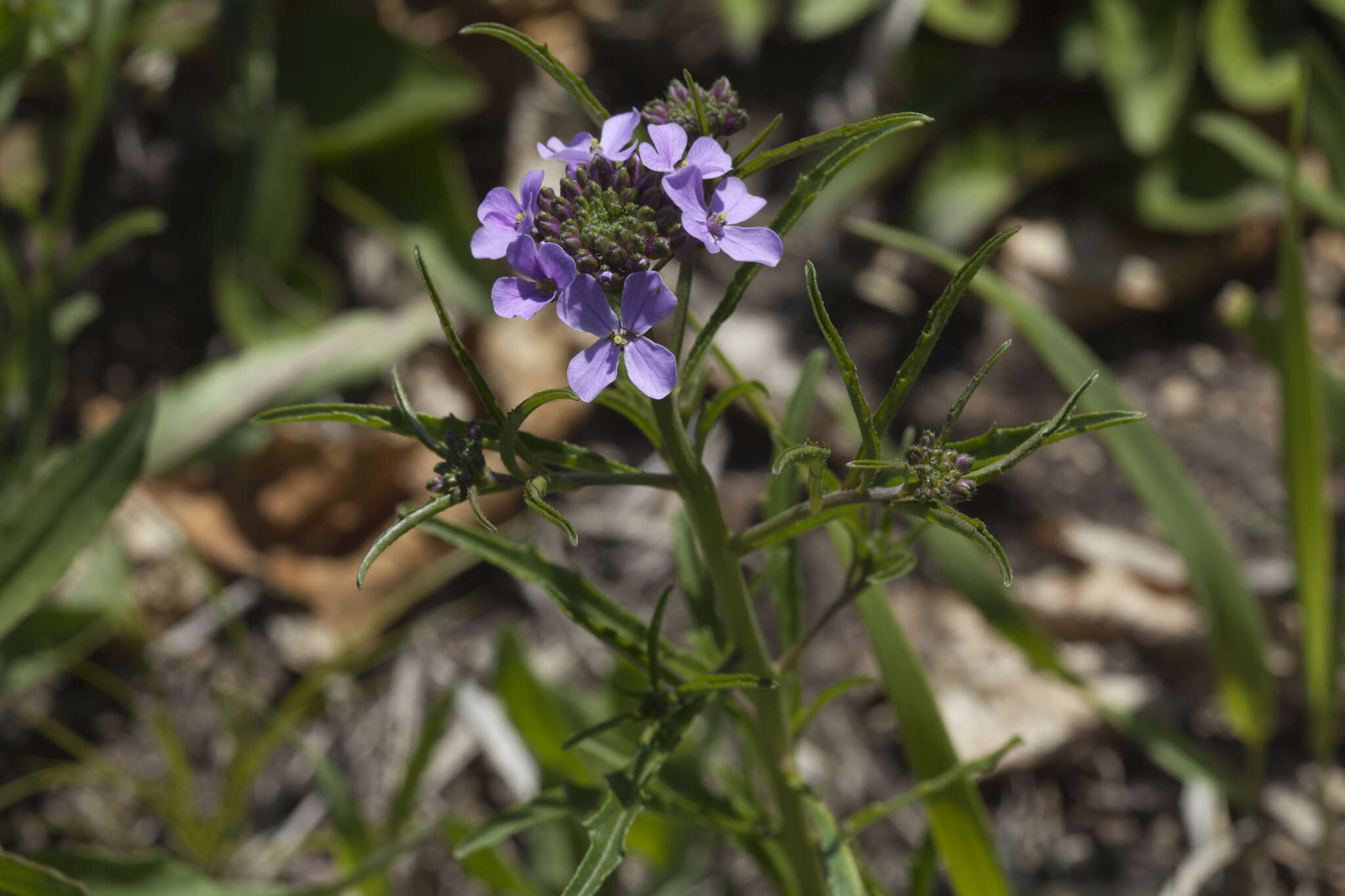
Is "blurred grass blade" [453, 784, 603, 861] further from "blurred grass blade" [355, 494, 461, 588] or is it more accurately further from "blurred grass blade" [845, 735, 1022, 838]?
"blurred grass blade" [355, 494, 461, 588]

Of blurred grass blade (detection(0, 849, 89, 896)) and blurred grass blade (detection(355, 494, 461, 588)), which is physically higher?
blurred grass blade (detection(355, 494, 461, 588))

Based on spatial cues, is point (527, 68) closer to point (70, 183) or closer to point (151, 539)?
point (70, 183)

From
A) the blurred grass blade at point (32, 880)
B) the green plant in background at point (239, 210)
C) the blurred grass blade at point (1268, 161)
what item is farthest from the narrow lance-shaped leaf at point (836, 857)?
the blurred grass blade at point (1268, 161)

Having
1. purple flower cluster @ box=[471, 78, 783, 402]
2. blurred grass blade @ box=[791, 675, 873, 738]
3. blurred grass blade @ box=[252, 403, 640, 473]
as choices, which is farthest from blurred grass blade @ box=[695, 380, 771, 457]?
blurred grass blade @ box=[791, 675, 873, 738]

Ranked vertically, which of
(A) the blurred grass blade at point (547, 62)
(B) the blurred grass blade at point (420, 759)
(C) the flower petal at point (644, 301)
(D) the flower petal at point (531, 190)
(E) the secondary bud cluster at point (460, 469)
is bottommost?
(B) the blurred grass blade at point (420, 759)

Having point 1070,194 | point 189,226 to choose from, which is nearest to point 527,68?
point 189,226

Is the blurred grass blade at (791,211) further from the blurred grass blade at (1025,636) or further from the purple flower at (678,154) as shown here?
the blurred grass blade at (1025,636)
